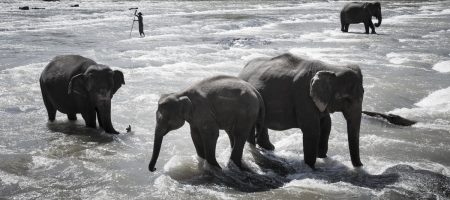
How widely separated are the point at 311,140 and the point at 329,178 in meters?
0.53

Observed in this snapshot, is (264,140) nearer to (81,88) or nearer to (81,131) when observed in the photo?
(81,88)

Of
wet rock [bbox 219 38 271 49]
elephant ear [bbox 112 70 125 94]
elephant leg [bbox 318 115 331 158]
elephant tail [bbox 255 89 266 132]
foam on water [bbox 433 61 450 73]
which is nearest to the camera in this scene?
elephant tail [bbox 255 89 266 132]

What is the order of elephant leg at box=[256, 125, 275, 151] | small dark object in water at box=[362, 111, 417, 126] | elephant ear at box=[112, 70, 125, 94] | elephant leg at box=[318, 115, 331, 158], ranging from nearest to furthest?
1. elephant leg at box=[318, 115, 331, 158]
2. elephant leg at box=[256, 125, 275, 151]
3. elephant ear at box=[112, 70, 125, 94]
4. small dark object in water at box=[362, 111, 417, 126]

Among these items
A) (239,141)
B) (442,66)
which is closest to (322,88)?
(239,141)

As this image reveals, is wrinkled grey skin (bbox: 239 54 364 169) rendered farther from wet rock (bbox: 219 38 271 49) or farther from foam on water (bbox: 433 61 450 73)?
wet rock (bbox: 219 38 271 49)

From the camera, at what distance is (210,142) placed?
652 cm

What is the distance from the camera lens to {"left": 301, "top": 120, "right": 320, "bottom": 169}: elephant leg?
675 centimetres

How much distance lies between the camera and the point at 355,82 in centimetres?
659

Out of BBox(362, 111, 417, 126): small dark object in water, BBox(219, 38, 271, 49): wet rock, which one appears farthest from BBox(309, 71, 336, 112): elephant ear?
BBox(219, 38, 271, 49): wet rock

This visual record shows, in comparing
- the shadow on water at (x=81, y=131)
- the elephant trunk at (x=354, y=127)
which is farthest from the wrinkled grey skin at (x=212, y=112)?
the shadow on water at (x=81, y=131)

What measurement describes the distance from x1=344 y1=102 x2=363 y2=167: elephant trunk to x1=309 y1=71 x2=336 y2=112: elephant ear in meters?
0.43

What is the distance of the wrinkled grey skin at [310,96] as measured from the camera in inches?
258

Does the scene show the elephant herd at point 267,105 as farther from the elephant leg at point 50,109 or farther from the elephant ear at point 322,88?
the elephant leg at point 50,109

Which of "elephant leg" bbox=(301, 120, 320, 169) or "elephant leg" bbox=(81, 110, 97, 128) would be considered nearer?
"elephant leg" bbox=(301, 120, 320, 169)
